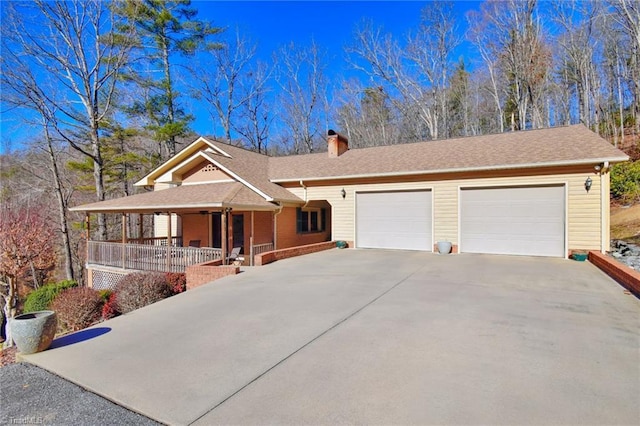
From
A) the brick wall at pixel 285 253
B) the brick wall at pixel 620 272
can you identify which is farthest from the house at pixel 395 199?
the brick wall at pixel 620 272

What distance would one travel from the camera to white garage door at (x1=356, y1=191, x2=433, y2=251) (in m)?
14.0

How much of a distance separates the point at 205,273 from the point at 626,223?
17.5 metres

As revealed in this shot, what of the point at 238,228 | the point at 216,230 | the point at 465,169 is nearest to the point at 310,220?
the point at 238,228

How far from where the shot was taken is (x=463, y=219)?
13.2m

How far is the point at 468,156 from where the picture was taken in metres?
13.7

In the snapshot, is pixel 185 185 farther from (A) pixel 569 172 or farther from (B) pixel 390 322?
(A) pixel 569 172

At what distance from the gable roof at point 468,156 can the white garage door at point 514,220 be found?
110 cm

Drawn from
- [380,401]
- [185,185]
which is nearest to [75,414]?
[380,401]

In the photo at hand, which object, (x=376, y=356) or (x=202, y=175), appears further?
(x=202, y=175)

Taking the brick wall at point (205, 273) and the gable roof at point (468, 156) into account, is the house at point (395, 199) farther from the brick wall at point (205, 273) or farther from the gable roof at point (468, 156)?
the brick wall at point (205, 273)

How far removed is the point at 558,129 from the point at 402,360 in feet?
48.2

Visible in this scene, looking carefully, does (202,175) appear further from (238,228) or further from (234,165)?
(238,228)

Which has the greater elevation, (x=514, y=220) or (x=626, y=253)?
(x=514, y=220)

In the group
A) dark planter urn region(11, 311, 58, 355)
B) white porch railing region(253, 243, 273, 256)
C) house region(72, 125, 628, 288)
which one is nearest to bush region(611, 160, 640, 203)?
house region(72, 125, 628, 288)
